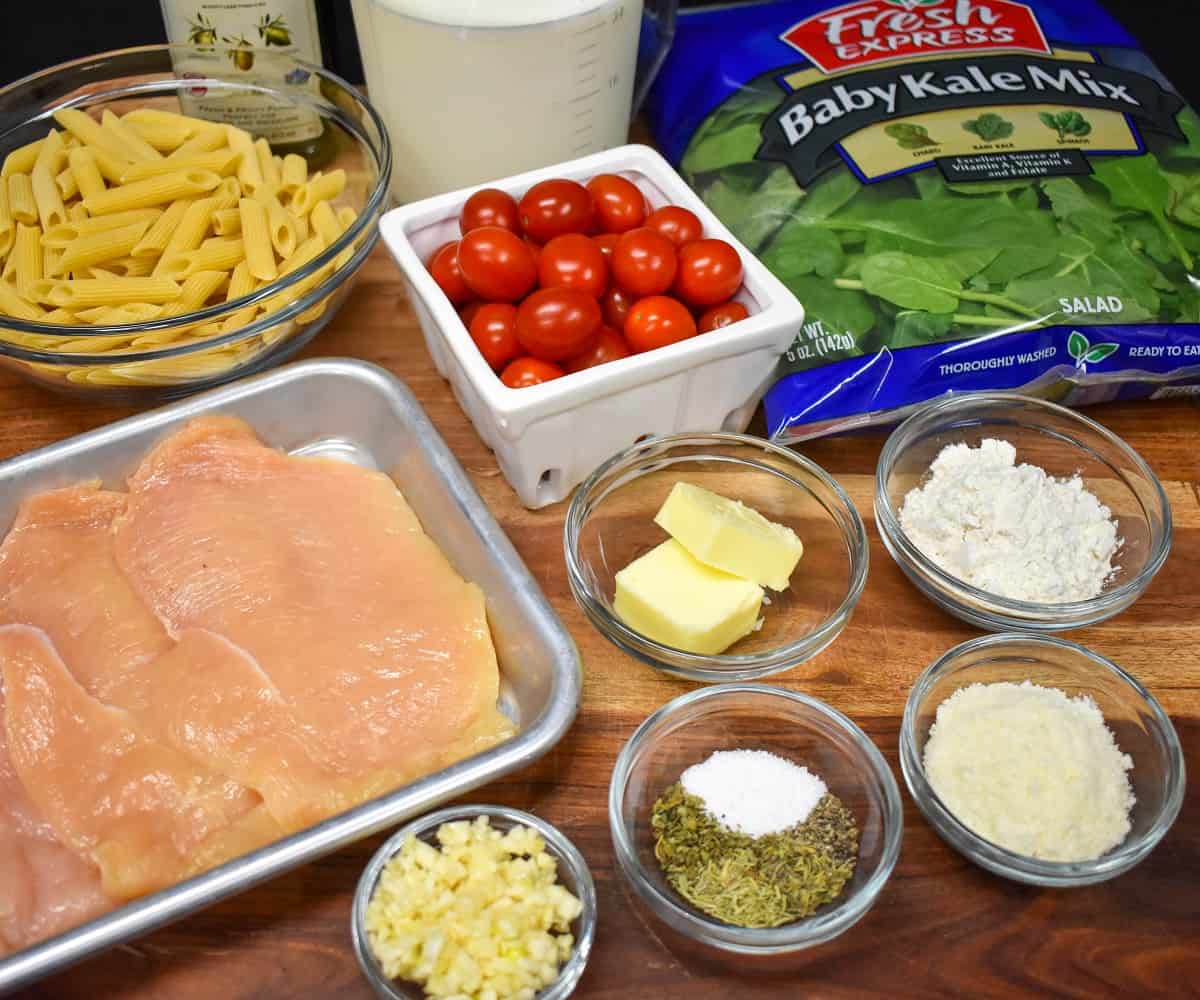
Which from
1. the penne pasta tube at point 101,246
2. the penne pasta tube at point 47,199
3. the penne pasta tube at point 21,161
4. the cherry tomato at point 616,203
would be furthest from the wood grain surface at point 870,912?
the penne pasta tube at point 21,161

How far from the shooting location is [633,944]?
42.8 inches

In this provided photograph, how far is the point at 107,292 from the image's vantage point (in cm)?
143

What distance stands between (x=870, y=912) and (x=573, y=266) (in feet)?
2.59

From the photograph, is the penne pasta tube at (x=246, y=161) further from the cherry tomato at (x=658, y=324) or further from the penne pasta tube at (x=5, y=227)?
the cherry tomato at (x=658, y=324)

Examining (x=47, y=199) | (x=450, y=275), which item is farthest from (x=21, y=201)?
(x=450, y=275)

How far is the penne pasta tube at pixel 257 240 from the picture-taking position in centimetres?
148

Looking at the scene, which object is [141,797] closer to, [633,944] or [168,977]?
[168,977]

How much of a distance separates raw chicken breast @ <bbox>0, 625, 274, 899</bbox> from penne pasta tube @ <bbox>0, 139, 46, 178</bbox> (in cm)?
78

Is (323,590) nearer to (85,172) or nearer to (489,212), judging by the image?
(489,212)

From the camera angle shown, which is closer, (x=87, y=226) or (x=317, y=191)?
(x=87, y=226)

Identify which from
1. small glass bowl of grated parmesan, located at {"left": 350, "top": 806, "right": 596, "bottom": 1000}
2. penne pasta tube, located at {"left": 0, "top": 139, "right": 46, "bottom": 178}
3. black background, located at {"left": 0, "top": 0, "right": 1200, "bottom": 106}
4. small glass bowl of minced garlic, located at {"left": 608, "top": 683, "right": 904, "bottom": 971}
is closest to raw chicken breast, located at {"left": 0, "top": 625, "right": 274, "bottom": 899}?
small glass bowl of grated parmesan, located at {"left": 350, "top": 806, "right": 596, "bottom": 1000}

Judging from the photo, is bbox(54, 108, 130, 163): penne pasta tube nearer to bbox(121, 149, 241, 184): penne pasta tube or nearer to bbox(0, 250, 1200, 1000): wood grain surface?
bbox(121, 149, 241, 184): penne pasta tube

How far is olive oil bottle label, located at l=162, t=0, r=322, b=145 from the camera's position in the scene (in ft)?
5.43

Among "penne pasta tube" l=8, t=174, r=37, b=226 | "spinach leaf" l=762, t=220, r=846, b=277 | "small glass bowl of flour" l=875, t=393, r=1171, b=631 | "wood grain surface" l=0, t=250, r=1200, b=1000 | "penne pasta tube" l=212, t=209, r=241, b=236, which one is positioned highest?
"penne pasta tube" l=8, t=174, r=37, b=226
